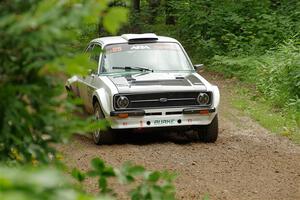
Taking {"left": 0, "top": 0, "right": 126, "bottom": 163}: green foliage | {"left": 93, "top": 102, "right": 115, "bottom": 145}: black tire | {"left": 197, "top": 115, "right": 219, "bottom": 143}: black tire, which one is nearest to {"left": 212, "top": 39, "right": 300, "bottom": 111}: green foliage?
{"left": 197, "top": 115, "right": 219, "bottom": 143}: black tire

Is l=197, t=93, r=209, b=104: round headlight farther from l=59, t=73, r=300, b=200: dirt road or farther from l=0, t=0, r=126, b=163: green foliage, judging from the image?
l=0, t=0, r=126, b=163: green foliage

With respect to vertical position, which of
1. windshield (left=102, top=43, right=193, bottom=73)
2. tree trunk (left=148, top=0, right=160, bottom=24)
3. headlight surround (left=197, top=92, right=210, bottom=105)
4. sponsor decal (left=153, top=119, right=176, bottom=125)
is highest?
windshield (left=102, top=43, right=193, bottom=73)

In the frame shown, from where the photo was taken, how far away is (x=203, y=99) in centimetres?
983

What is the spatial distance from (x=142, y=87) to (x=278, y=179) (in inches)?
101

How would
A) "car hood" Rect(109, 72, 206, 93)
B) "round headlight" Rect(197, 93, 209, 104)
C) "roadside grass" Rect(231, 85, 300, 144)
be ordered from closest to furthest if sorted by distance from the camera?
"car hood" Rect(109, 72, 206, 93) < "round headlight" Rect(197, 93, 209, 104) < "roadside grass" Rect(231, 85, 300, 144)

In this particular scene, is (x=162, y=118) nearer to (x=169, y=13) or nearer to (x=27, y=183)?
(x=27, y=183)

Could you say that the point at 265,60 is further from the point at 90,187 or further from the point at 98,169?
the point at 98,169

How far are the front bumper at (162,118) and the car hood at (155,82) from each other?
0.35 meters

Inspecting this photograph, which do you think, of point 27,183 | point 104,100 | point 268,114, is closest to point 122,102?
point 104,100

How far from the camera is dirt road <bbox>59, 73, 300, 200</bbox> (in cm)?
778

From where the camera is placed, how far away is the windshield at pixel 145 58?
10.5 m

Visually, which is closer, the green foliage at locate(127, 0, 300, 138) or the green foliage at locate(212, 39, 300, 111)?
the green foliage at locate(212, 39, 300, 111)

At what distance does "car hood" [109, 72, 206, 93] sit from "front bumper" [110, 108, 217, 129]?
35cm

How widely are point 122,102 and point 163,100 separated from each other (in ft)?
2.15
